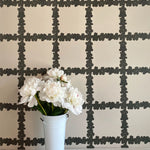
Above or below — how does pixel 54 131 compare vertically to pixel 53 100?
below

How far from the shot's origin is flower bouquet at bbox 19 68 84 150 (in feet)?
2.34

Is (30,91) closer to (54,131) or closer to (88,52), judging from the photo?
(54,131)

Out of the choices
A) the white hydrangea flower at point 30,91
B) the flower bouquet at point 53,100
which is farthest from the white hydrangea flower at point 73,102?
the white hydrangea flower at point 30,91

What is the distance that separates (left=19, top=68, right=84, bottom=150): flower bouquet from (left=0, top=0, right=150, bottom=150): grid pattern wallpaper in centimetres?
15

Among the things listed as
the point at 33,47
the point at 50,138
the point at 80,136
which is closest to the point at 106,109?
the point at 80,136

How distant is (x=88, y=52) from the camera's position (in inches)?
35.7

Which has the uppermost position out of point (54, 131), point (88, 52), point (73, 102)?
point (88, 52)

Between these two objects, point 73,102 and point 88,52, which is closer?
point 73,102

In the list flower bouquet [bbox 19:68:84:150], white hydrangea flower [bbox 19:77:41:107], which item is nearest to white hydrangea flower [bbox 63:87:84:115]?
flower bouquet [bbox 19:68:84:150]

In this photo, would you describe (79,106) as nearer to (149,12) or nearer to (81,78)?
(81,78)

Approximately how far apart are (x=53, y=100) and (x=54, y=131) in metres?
0.17

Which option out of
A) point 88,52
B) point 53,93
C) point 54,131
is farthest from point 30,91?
point 88,52

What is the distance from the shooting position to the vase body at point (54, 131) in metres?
0.77

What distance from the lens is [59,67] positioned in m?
0.91
